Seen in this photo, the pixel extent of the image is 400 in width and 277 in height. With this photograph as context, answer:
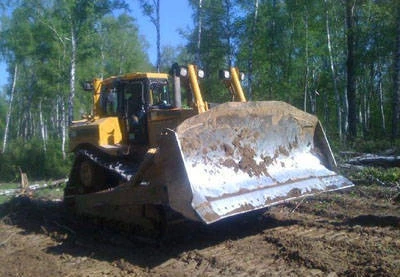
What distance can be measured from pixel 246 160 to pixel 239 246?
114 centimetres

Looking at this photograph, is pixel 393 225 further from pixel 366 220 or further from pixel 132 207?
pixel 132 207

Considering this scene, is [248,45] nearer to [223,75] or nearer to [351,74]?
[351,74]

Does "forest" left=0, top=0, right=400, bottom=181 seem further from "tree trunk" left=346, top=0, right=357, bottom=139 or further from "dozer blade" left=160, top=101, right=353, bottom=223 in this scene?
"dozer blade" left=160, top=101, right=353, bottom=223

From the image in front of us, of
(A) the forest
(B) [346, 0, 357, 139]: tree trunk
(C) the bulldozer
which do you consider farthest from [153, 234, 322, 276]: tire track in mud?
(B) [346, 0, 357, 139]: tree trunk

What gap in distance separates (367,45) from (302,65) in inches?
181

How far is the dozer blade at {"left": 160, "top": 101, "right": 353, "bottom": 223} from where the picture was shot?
567cm

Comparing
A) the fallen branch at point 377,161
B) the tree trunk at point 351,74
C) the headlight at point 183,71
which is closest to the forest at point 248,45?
Answer: the tree trunk at point 351,74

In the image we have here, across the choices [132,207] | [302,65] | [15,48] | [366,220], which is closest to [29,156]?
[15,48]

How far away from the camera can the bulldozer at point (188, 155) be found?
582 cm

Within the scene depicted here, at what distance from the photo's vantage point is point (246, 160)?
6473mm

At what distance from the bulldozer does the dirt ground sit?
0.52 m

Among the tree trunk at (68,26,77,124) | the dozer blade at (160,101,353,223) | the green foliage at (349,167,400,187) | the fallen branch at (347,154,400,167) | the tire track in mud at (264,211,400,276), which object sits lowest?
the tire track in mud at (264,211,400,276)

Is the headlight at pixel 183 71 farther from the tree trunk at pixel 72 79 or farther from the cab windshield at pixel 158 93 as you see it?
the tree trunk at pixel 72 79

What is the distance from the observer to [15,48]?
28719 mm
